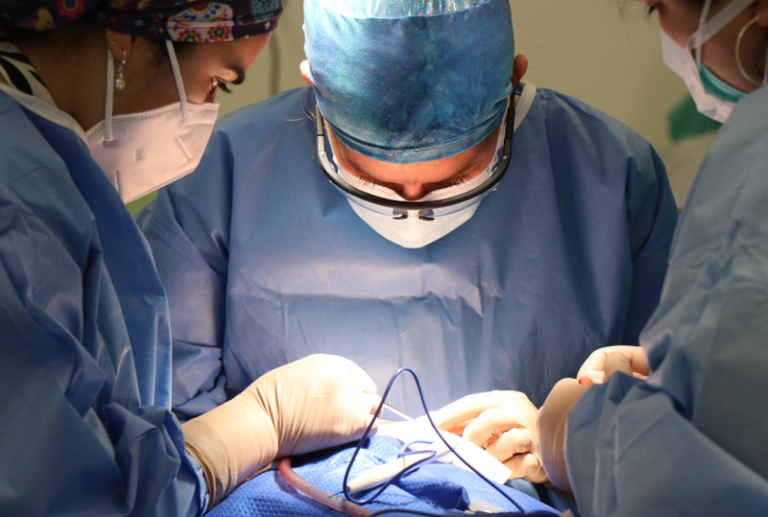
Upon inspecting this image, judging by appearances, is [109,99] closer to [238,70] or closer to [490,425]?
[238,70]

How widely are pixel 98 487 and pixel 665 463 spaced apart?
2.49ft

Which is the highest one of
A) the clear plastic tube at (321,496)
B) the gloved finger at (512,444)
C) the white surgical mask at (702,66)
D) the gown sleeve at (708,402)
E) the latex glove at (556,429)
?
the white surgical mask at (702,66)

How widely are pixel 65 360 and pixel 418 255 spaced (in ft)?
3.03

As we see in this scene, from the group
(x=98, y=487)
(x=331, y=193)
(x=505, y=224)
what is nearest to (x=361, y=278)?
(x=331, y=193)

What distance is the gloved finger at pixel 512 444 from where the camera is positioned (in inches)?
54.9

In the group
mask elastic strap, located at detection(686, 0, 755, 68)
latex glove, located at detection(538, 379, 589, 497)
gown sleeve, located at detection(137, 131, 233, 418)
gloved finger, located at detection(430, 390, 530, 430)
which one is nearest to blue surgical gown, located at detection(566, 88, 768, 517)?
mask elastic strap, located at detection(686, 0, 755, 68)

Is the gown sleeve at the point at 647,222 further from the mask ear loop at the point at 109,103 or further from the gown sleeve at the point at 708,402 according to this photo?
the mask ear loop at the point at 109,103

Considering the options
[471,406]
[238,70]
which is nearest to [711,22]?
[238,70]

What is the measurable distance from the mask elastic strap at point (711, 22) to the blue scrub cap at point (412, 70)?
1.18 ft

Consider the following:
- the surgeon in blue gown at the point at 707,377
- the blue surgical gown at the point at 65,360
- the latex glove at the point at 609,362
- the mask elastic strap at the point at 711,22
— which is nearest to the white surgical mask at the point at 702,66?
the mask elastic strap at the point at 711,22

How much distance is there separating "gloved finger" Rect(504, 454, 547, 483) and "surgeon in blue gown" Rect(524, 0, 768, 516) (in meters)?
0.60

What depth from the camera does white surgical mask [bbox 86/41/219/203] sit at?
1104 millimetres

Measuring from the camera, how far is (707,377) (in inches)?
24.8

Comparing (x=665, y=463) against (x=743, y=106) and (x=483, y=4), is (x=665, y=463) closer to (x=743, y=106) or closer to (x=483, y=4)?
(x=743, y=106)
